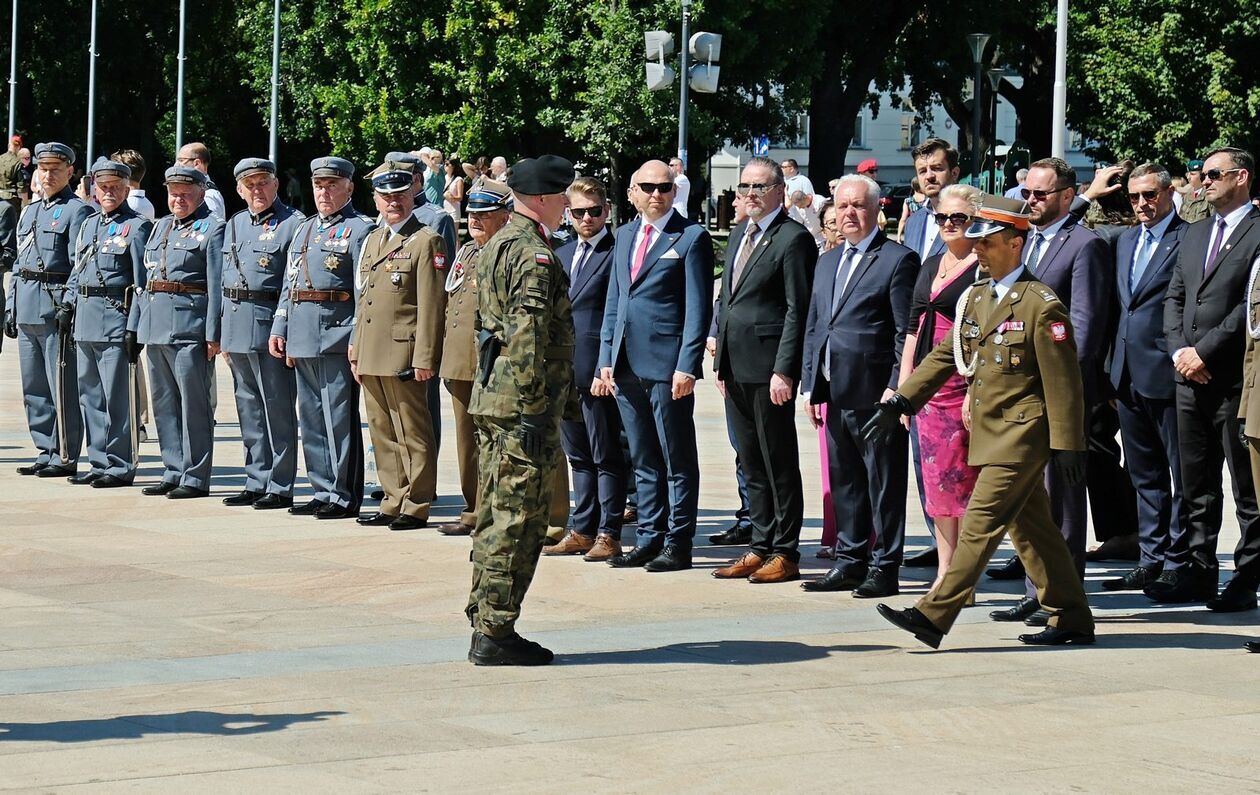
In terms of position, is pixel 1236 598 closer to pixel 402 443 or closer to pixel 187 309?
pixel 402 443

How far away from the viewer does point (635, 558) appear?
10406mm

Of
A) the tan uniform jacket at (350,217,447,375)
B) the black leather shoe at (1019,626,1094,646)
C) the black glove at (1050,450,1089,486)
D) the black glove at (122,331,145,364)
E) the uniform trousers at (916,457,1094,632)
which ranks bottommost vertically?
the black leather shoe at (1019,626,1094,646)

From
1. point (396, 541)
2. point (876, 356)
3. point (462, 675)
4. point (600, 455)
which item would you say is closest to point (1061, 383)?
point (876, 356)

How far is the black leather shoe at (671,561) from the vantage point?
405 inches

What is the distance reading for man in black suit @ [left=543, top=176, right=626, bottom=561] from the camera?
10727 millimetres

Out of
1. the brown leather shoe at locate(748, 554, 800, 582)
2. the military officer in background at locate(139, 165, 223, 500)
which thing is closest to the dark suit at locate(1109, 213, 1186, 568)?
the brown leather shoe at locate(748, 554, 800, 582)

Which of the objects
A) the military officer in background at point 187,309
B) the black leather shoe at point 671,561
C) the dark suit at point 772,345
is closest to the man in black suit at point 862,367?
the dark suit at point 772,345

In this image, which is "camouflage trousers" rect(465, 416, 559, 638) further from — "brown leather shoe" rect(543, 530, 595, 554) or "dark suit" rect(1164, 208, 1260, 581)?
"dark suit" rect(1164, 208, 1260, 581)

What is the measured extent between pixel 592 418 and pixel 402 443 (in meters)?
1.48

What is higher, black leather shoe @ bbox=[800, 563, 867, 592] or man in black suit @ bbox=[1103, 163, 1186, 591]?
man in black suit @ bbox=[1103, 163, 1186, 591]

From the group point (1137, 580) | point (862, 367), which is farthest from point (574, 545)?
point (1137, 580)

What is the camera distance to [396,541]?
436 inches

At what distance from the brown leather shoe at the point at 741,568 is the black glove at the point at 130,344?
4597 mm

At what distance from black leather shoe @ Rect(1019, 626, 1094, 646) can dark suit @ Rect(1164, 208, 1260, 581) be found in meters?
1.29
